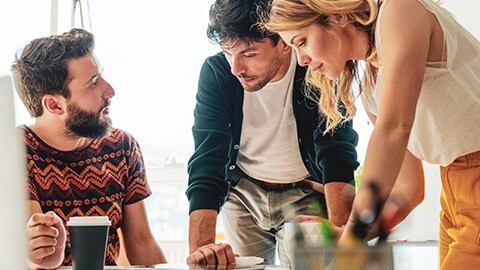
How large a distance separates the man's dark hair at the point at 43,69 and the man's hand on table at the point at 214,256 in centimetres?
101

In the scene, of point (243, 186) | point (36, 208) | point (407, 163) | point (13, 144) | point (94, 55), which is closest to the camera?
point (13, 144)

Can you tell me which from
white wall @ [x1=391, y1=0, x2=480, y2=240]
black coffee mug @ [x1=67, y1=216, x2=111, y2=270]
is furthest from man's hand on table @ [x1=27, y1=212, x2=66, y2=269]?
white wall @ [x1=391, y1=0, x2=480, y2=240]

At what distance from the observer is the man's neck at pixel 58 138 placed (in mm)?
1919

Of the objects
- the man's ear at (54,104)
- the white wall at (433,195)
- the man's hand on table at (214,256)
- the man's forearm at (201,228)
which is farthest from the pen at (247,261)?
the white wall at (433,195)

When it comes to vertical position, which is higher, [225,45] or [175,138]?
[225,45]

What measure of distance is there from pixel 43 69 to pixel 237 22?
0.81 meters

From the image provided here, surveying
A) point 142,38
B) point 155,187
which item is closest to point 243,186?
point 155,187

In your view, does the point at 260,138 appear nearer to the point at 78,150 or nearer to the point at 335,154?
the point at 335,154

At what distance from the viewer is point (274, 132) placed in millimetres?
1926

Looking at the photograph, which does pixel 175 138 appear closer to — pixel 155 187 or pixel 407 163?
pixel 155 187

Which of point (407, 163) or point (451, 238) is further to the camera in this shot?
point (407, 163)

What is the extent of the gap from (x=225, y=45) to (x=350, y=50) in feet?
1.91

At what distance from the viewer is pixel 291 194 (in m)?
1.92

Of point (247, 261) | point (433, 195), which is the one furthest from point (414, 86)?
point (433, 195)
